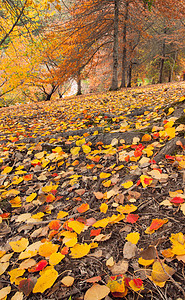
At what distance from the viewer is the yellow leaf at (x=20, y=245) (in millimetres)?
1024

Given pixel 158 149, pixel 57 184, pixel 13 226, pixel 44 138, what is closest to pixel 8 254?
pixel 13 226

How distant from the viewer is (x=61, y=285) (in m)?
0.79

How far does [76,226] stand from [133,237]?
34 cm

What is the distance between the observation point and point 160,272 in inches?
28.2

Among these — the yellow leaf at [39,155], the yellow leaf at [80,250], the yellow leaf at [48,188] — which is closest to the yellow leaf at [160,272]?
the yellow leaf at [80,250]

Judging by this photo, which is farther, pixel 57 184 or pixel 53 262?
pixel 57 184

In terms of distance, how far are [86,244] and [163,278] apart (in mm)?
399

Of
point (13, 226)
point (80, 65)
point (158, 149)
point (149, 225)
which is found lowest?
point (13, 226)

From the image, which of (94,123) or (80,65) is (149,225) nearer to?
(94,123)

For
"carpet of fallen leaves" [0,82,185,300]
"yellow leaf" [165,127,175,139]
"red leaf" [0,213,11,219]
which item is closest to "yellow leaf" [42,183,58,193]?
"carpet of fallen leaves" [0,82,185,300]

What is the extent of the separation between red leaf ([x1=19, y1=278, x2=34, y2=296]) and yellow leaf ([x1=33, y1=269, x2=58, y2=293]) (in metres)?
0.05

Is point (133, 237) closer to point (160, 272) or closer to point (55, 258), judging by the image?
point (160, 272)

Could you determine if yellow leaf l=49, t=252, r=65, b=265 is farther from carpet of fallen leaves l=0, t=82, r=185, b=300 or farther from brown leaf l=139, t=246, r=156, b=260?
brown leaf l=139, t=246, r=156, b=260

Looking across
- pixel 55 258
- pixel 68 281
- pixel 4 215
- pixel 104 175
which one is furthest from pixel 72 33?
pixel 68 281
